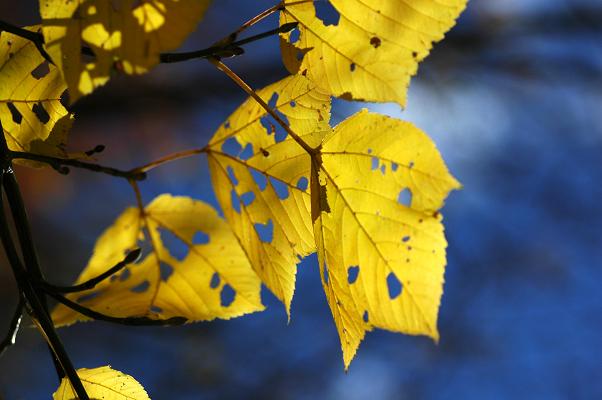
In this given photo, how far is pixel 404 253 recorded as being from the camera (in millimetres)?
643

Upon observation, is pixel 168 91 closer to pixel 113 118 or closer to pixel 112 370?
pixel 113 118

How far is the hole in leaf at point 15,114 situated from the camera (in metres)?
0.66

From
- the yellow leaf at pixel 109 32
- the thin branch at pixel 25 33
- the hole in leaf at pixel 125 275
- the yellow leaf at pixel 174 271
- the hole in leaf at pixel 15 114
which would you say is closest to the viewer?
the yellow leaf at pixel 109 32

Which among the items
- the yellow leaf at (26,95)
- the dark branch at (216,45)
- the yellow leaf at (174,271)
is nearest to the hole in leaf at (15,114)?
the yellow leaf at (26,95)

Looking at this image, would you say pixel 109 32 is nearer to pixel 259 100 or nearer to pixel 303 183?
pixel 259 100

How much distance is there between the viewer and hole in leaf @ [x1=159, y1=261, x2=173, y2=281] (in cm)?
89

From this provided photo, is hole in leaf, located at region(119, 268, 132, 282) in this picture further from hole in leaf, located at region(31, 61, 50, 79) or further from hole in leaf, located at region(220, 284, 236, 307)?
hole in leaf, located at region(31, 61, 50, 79)

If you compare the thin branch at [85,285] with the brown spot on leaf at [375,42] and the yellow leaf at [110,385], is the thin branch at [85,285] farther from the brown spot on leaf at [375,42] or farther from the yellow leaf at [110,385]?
the brown spot on leaf at [375,42]

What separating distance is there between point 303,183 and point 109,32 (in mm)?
291

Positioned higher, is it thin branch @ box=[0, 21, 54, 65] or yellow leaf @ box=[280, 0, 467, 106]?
thin branch @ box=[0, 21, 54, 65]

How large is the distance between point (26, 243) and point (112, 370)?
0.17 m

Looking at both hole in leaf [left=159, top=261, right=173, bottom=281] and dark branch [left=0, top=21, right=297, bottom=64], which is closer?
dark branch [left=0, top=21, right=297, bottom=64]

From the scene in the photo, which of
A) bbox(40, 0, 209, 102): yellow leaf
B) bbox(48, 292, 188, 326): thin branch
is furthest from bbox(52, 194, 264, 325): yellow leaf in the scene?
bbox(40, 0, 209, 102): yellow leaf

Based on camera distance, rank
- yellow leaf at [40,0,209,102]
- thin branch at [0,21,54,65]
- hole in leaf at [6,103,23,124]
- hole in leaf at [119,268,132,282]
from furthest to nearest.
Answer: hole in leaf at [119,268,132,282] → hole in leaf at [6,103,23,124] → thin branch at [0,21,54,65] → yellow leaf at [40,0,209,102]
